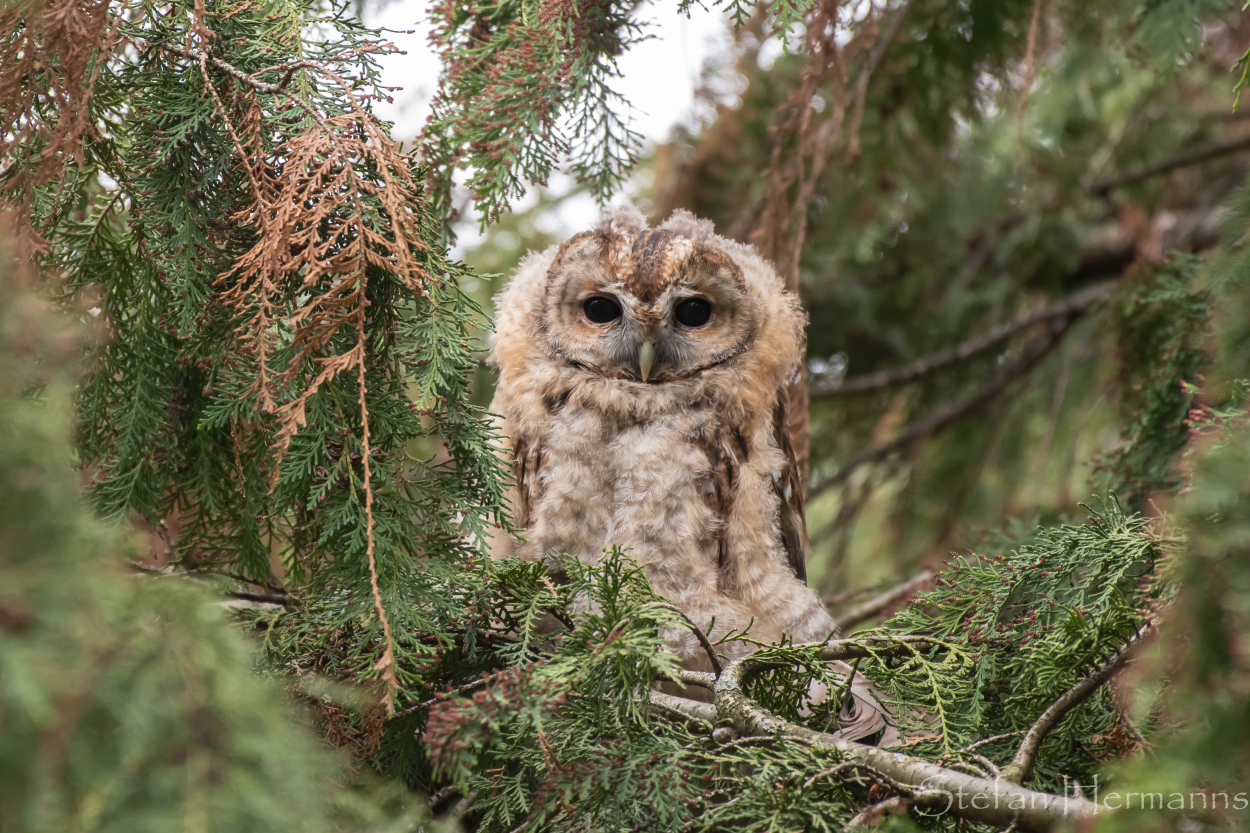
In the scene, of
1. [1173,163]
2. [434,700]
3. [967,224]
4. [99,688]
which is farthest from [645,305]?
[1173,163]

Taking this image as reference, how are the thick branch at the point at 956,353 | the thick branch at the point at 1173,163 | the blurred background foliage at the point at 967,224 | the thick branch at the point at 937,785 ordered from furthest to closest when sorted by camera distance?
the thick branch at the point at 956,353, the blurred background foliage at the point at 967,224, the thick branch at the point at 1173,163, the thick branch at the point at 937,785

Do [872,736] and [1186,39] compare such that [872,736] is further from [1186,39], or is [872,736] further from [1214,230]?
[1214,230]

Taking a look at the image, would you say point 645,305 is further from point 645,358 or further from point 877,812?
point 877,812

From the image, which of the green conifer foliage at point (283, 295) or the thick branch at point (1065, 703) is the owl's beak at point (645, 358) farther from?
the thick branch at point (1065, 703)

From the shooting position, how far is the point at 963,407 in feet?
13.2

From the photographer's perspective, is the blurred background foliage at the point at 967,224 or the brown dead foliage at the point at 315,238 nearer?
the brown dead foliage at the point at 315,238

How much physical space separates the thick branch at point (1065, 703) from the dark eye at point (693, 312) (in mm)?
1494

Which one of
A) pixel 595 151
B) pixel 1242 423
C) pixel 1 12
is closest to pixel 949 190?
pixel 595 151

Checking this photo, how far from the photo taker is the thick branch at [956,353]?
153 inches

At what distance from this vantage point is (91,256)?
1767mm

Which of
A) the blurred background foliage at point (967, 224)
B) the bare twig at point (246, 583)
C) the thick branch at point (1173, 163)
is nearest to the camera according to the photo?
the bare twig at point (246, 583)

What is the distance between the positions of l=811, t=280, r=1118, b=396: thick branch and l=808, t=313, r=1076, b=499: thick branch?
0.11 metres

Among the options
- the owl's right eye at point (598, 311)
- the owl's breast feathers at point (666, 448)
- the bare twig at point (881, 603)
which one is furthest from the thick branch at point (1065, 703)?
the owl's right eye at point (598, 311)

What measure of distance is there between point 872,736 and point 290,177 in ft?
5.74
